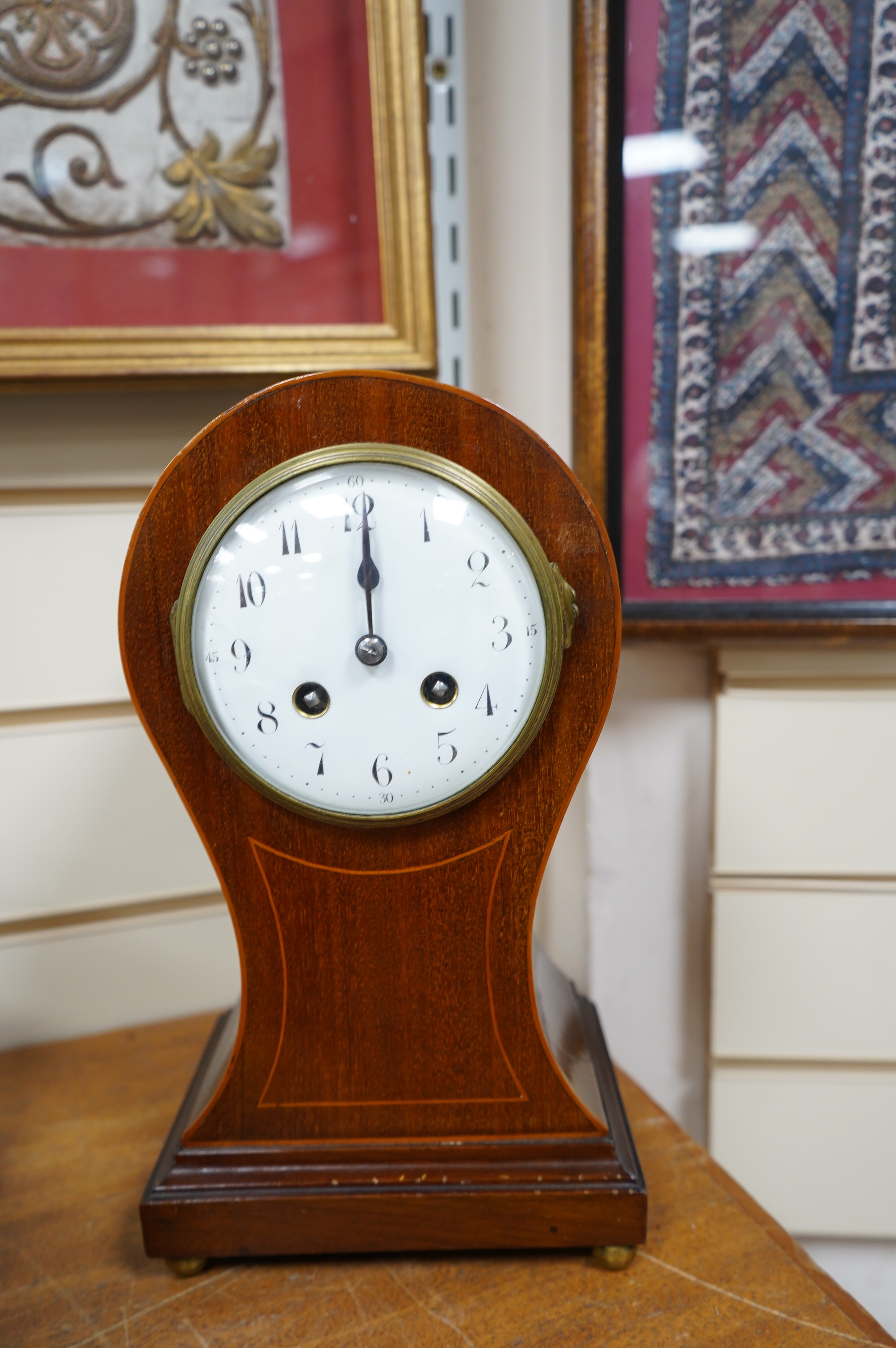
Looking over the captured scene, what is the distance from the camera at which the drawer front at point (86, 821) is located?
97 cm

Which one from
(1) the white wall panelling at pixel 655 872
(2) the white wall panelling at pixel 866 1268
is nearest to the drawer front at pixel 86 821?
(1) the white wall panelling at pixel 655 872

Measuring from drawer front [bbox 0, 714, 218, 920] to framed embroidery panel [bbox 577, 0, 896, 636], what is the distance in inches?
23.4

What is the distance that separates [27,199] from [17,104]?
8cm

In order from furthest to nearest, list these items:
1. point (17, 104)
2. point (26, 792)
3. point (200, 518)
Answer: point (26, 792) → point (17, 104) → point (200, 518)

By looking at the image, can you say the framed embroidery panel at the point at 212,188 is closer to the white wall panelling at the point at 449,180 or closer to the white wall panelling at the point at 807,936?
the white wall panelling at the point at 449,180

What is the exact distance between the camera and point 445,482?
584 millimetres

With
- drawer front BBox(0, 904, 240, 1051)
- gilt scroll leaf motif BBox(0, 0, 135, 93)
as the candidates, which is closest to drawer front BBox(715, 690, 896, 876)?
drawer front BBox(0, 904, 240, 1051)

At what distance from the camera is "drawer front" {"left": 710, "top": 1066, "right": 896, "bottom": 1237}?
3.25 ft

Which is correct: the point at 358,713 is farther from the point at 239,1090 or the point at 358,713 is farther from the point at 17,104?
the point at 17,104

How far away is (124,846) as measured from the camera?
39.5 inches

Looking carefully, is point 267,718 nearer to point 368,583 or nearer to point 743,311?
point 368,583

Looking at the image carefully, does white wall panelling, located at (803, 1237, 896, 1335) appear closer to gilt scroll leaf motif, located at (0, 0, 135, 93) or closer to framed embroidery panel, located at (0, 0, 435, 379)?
framed embroidery panel, located at (0, 0, 435, 379)

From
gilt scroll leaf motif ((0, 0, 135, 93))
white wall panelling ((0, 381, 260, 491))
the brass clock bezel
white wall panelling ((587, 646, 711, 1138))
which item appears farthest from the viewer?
white wall panelling ((587, 646, 711, 1138))

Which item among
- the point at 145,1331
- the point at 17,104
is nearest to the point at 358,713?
the point at 145,1331
